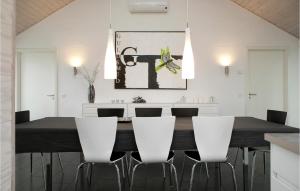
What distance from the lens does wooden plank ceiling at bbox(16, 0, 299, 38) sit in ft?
16.7

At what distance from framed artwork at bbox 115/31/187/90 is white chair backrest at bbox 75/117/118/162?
11.6 ft

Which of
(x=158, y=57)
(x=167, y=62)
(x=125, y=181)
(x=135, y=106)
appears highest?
(x=158, y=57)

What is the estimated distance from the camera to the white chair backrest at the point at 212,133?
2486mm

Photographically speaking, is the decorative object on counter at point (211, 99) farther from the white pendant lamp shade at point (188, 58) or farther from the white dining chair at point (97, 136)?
the white dining chair at point (97, 136)

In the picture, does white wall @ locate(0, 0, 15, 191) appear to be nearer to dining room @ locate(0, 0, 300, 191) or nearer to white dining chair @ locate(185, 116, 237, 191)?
white dining chair @ locate(185, 116, 237, 191)

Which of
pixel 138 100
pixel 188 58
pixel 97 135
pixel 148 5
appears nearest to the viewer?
pixel 97 135

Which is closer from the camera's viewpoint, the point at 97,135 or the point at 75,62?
the point at 97,135

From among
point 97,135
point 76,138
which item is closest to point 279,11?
point 97,135

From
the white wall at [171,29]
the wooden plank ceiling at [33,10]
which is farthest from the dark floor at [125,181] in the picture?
the wooden plank ceiling at [33,10]

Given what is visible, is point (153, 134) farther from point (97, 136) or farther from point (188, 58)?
point (188, 58)

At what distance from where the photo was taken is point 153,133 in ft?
8.09

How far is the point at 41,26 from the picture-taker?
235 inches

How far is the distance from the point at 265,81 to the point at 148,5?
125 inches

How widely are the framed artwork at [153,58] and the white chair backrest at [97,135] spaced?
3.54 meters
